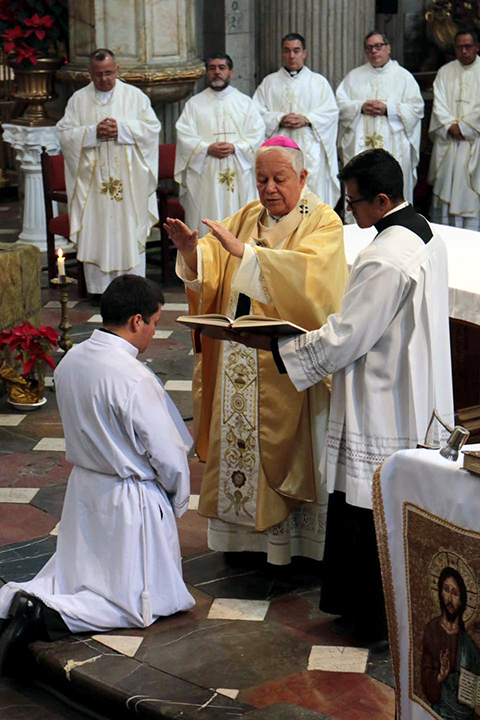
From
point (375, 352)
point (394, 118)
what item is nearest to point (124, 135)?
point (394, 118)

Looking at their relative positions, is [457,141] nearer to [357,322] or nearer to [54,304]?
[54,304]

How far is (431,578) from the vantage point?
3.00 m

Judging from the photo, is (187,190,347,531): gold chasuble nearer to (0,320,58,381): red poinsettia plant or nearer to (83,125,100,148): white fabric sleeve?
(0,320,58,381): red poinsettia plant

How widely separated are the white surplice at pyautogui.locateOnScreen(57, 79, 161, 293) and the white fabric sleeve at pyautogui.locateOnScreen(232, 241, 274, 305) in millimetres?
4799

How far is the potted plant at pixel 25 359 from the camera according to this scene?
657cm

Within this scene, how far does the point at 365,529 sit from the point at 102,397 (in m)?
0.94

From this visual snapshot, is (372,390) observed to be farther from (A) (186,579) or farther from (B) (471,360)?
(B) (471,360)

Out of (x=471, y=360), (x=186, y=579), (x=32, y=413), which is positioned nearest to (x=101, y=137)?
(x=32, y=413)

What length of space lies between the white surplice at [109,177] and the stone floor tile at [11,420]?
2.53 meters

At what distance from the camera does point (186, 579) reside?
4.50 metres

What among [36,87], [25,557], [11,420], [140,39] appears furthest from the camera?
[36,87]

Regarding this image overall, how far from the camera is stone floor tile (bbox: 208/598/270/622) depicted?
4199mm

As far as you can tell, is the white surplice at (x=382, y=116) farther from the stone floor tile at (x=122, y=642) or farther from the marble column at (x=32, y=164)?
the stone floor tile at (x=122, y=642)

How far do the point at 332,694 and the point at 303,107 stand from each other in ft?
23.0
